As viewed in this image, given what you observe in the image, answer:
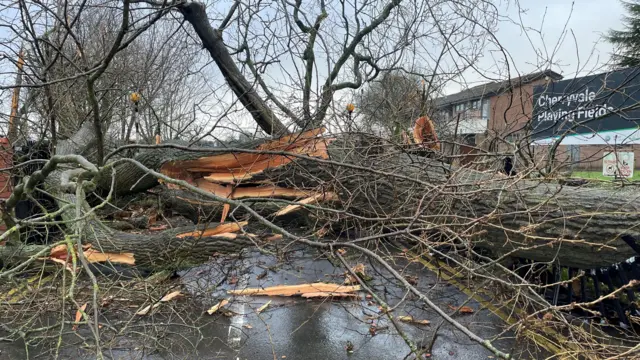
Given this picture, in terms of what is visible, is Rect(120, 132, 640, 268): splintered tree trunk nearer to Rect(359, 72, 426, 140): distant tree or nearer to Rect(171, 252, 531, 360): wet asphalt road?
Rect(171, 252, 531, 360): wet asphalt road

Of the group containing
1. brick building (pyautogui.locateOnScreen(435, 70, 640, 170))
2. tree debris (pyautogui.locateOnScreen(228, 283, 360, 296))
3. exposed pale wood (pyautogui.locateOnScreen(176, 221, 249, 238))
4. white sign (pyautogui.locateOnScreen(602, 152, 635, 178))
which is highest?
brick building (pyautogui.locateOnScreen(435, 70, 640, 170))

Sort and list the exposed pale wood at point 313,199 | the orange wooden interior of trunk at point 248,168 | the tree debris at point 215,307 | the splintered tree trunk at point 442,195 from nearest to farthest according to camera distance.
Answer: the splintered tree trunk at point 442,195, the tree debris at point 215,307, the exposed pale wood at point 313,199, the orange wooden interior of trunk at point 248,168

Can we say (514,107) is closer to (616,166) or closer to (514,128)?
(514,128)

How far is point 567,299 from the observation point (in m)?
4.11

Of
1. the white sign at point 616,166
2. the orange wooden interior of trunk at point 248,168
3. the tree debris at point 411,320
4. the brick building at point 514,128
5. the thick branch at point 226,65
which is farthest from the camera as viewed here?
the thick branch at point 226,65

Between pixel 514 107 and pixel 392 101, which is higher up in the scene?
pixel 392 101

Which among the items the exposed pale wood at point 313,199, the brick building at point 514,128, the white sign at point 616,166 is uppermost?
the brick building at point 514,128

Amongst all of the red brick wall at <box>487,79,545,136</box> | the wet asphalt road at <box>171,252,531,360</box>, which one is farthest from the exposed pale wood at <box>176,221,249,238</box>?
the red brick wall at <box>487,79,545,136</box>

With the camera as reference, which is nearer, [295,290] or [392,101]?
[295,290]

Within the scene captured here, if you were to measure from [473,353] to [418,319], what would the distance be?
781mm

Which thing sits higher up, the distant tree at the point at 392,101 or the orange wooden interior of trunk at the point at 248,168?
the distant tree at the point at 392,101

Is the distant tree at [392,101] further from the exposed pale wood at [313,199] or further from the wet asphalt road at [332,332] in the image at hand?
the wet asphalt road at [332,332]

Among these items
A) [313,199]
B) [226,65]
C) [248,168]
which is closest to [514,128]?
[313,199]

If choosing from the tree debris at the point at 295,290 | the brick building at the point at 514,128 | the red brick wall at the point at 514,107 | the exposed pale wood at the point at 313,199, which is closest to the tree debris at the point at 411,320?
the tree debris at the point at 295,290
